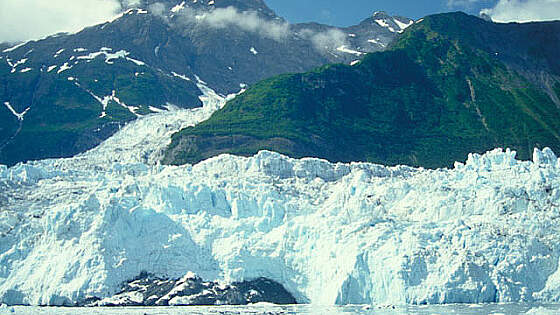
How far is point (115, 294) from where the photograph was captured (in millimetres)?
60562

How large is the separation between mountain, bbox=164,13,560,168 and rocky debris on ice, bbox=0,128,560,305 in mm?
54802

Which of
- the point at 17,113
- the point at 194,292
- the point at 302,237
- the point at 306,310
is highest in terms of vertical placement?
the point at 17,113

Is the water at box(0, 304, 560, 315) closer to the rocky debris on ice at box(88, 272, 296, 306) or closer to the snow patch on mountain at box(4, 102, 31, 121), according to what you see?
the rocky debris on ice at box(88, 272, 296, 306)

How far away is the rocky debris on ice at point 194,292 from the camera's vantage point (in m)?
60.8

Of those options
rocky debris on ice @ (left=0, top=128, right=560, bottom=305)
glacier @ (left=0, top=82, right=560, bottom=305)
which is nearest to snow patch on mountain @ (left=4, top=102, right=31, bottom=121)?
glacier @ (left=0, top=82, right=560, bottom=305)

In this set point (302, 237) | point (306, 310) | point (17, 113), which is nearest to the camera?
point (306, 310)

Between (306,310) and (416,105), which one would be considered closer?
(306,310)

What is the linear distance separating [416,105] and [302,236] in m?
93.8

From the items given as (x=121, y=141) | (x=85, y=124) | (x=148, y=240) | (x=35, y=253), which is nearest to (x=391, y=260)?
(x=148, y=240)

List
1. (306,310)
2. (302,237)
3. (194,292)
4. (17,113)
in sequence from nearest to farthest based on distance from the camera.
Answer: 1. (306,310)
2. (194,292)
3. (302,237)
4. (17,113)

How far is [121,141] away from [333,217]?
8954 centimetres

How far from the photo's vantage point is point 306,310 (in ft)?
185

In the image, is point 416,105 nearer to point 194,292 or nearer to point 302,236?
point 302,236

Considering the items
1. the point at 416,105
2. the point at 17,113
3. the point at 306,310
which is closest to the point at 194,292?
the point at 306,310
